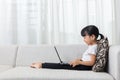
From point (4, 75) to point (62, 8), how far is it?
1433 mm

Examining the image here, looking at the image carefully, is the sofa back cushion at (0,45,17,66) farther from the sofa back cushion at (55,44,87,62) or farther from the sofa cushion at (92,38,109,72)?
the sofa cushion at (92,38,109,72)

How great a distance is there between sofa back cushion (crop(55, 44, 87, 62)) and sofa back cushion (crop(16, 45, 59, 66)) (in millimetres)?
80

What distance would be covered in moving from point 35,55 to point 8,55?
335 millimetres

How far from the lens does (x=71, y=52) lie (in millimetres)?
2797

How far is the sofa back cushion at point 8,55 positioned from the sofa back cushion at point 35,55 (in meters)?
0.06

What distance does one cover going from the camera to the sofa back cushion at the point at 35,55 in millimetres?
2818

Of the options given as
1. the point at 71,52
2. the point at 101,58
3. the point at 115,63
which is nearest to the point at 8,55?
the point at 71,52

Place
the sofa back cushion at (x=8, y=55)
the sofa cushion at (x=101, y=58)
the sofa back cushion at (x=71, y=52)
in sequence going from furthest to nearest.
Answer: the sofa back cushion at (x=8, y=55), the sofa back cushion at (x=71, y=52), the sofa cushion at (x=101, y=58)

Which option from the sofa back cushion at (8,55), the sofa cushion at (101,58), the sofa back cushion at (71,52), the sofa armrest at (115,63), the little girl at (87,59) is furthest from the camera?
the sofa back cushion at (8,55)

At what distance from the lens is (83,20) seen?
3277 millimetres

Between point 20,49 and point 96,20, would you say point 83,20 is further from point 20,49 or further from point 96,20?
point 20,49

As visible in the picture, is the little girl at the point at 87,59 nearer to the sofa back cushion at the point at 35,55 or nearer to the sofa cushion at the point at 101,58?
the sofa cushion at the point at 101,58

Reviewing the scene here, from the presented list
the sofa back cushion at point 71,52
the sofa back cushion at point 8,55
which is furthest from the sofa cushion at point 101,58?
the sofa back cushion at point 8,55

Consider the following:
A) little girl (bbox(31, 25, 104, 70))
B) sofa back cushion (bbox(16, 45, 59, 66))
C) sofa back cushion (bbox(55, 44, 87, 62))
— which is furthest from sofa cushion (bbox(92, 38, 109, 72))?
sofa back cushion (bbox(16, 45, 59, 66))
